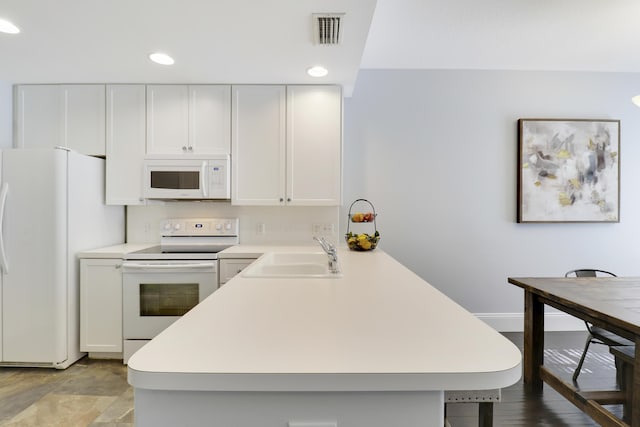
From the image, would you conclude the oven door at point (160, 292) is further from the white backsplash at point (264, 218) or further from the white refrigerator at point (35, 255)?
the white backsplash at point (264, 218)

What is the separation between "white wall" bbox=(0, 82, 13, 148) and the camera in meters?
2.80

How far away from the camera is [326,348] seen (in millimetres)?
762

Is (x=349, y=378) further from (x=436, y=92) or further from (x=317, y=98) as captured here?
(x=436, y=92)

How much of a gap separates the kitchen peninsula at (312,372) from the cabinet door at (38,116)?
291cm

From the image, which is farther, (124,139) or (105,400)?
(124,139)

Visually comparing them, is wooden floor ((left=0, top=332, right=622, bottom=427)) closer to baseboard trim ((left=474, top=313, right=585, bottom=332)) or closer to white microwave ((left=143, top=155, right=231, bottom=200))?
baseboard trim ((left=474, top=313, right=585, bottom=332))

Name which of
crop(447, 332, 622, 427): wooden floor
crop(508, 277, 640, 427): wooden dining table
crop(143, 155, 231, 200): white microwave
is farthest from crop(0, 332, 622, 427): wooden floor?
crop(143, 155, 231, 200): white microwave

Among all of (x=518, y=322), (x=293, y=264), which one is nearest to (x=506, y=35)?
(x=293, y=264)

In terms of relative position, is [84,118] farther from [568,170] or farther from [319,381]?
[568,170]

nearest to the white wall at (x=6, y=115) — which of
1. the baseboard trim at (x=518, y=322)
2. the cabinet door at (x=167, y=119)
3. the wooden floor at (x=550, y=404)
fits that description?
the cabinet door at (x=167, y=119)

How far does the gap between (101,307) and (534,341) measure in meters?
3.11

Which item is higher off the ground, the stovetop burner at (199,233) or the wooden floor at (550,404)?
the stovetop burner at (199,233)

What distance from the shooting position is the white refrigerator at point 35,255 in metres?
2.42

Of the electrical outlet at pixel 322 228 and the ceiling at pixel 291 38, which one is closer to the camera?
the ceiling at pixel 291 38
